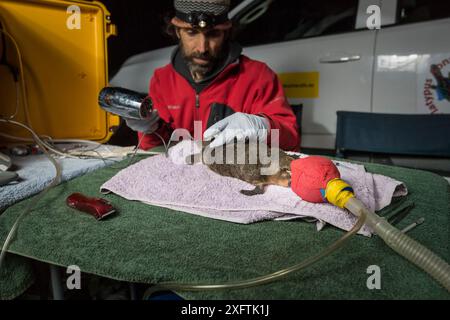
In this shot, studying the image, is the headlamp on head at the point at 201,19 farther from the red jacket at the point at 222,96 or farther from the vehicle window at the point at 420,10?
the vehicle window at the point at 420,10

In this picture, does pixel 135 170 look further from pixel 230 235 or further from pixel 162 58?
pixel 162 58

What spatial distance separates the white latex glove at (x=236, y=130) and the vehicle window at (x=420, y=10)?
1.25 metres

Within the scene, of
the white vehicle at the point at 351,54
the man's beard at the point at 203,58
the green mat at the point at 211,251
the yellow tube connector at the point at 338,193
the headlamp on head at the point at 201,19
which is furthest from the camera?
the white vehicle at the point at 351,54

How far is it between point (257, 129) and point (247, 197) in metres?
0.30

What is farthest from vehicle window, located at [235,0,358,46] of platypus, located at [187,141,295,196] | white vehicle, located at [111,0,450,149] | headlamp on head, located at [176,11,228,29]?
platypus, located at [187,141,295,196]

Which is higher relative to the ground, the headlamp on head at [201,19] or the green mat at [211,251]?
the headlamp on head at [201,19]

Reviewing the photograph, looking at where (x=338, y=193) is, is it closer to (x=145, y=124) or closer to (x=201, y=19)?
(x=145, y=124)

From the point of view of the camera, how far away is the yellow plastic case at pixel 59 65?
1.03 m

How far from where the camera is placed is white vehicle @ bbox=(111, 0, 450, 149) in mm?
1579

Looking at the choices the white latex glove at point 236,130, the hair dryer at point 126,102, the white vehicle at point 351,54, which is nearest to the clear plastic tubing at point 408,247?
the white latex glove at point 236,130

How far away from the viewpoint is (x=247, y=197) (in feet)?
2.16

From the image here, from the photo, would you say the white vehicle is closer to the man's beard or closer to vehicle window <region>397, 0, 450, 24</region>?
vehicle window <region>397, 0, 450, 24</region>

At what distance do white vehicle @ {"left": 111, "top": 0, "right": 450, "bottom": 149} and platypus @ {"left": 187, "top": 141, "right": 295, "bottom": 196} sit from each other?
1207 mm

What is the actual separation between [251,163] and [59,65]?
2.67 feet
